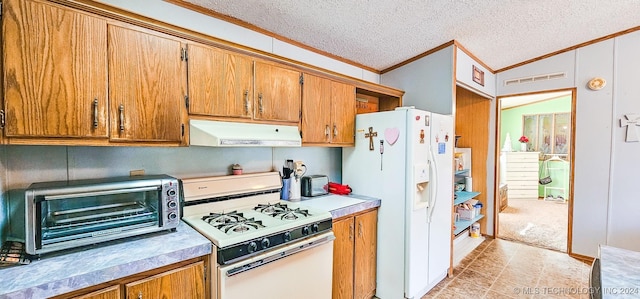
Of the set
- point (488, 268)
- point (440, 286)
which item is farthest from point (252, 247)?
point (488, 268)

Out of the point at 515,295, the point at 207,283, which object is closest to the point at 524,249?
the point at 515,295

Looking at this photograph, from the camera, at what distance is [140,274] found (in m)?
1.27

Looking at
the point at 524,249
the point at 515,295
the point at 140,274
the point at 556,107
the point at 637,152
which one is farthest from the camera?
the point at 556,107

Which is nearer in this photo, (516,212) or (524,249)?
(524,249)

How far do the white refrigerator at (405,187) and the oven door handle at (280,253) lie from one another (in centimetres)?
77

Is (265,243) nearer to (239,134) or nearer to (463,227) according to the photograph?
(239,134)

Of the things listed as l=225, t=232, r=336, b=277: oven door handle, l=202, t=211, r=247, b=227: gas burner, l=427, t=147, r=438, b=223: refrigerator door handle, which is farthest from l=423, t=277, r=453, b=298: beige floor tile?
l=202, t=211, r=247, b=227: gas burner

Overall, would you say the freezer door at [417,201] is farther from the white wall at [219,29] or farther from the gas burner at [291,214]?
the white wall at [219,29]

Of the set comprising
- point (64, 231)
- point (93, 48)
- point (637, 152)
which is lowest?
point (64, 231)

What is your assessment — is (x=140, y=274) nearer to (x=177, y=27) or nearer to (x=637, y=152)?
(x=177, y=27)

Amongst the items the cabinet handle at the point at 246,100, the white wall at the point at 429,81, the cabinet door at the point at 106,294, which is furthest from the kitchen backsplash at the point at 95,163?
the white wall at the point at 429,81

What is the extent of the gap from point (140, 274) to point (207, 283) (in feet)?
1.12

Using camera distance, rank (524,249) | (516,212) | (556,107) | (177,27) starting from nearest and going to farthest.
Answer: (177,27)
(524,249)
(516,212)
(556,107)

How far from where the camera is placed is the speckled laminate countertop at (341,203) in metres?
2.19
